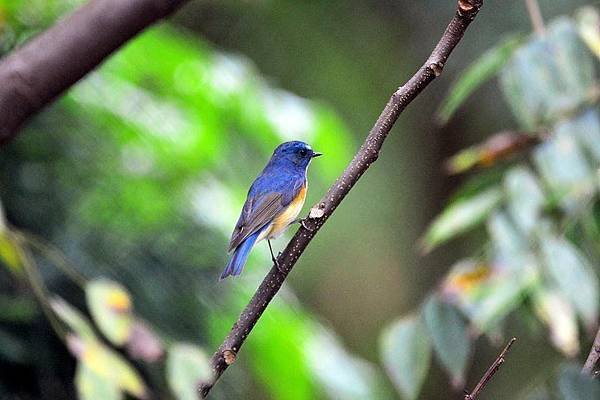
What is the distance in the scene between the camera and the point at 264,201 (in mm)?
2115

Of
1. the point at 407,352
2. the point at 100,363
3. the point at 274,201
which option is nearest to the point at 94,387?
the point at 100,363

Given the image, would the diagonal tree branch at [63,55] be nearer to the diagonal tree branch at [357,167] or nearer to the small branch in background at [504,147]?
the diagonal tree branch at [357,167]

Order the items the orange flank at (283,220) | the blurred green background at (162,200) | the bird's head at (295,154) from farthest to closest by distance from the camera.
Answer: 1. the blurred green background at (162,200)
2. the bird's head at (295,154)
3. the orange flank at (283,220)

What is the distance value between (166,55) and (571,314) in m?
1.82

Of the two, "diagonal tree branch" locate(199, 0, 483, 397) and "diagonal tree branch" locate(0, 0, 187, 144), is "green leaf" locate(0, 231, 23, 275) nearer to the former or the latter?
"diagonal tree branch" locate(0, 0, 187, 144)

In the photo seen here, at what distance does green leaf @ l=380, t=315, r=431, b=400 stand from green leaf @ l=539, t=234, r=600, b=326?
0.87 ft

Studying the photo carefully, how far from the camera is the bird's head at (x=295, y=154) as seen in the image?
7.57ft

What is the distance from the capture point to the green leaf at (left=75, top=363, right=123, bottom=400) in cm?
152

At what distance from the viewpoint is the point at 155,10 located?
5.31 ft

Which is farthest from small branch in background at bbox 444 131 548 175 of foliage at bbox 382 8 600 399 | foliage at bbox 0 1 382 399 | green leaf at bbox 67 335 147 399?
green leaf at bbox 67 335 147 399

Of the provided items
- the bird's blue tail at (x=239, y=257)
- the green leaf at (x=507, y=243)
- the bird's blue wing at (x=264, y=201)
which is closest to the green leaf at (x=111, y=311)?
the bird's blue tail at (x=239, y=257)

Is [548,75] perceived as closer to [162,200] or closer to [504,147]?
[504,147]

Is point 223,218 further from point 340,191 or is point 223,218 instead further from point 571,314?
point 340,191

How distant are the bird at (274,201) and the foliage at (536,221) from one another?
1.02ft
